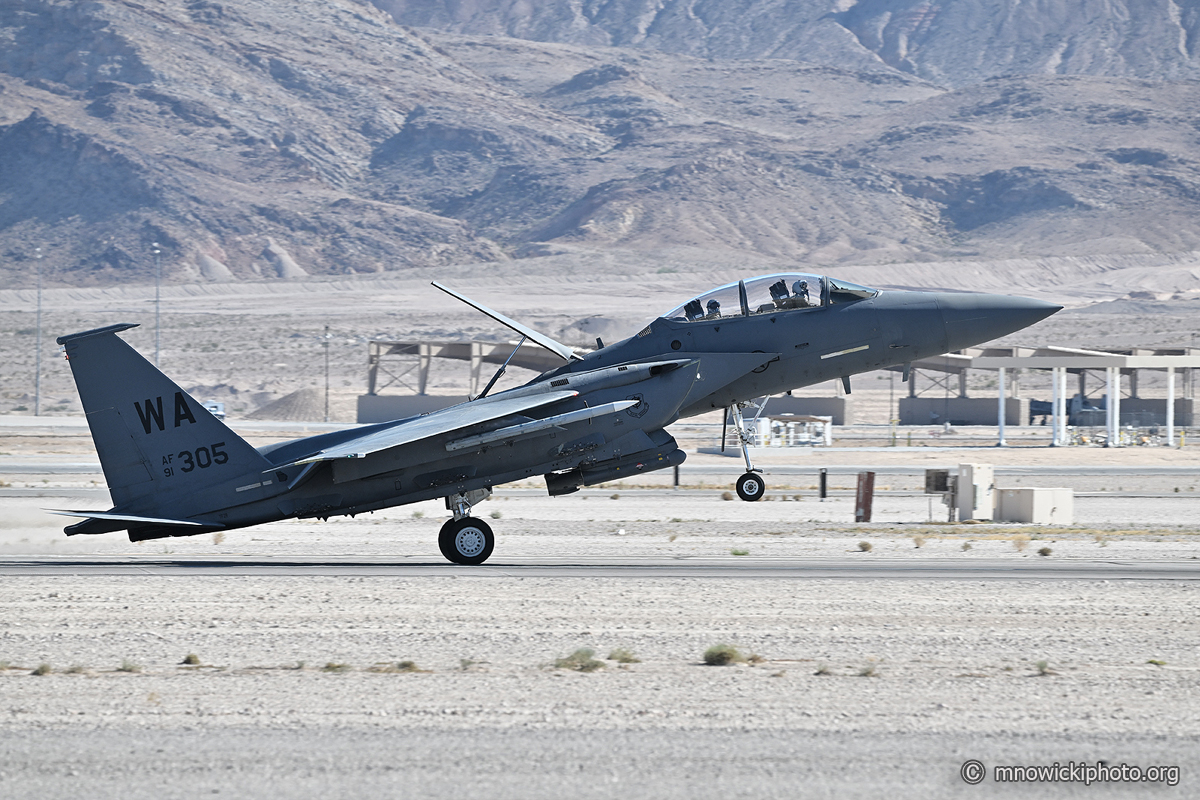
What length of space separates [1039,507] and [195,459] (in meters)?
19.5

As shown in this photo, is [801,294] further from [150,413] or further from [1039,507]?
[1039,507]

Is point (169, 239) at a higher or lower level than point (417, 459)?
higher

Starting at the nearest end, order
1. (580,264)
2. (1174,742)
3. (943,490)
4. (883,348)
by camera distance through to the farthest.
A: (1174,742) < (883,348) < (943,490) < (580,264)

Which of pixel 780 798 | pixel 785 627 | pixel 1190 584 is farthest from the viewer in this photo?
pixel 1190 584

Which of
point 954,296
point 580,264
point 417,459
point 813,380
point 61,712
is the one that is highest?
point 580,264

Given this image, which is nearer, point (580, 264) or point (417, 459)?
point (417, 459)

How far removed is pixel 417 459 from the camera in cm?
1908

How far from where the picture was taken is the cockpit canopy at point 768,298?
19828 mm

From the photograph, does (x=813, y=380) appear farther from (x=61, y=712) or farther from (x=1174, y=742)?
(x=61, y=712)

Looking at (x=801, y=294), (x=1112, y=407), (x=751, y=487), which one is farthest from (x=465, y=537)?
(x=1112, y=407)

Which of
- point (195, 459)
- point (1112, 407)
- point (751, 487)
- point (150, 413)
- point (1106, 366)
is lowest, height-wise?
point (751, 487)

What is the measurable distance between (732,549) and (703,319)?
5.35 metres

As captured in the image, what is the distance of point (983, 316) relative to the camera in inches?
776

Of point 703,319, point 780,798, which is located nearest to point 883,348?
point 703,319
